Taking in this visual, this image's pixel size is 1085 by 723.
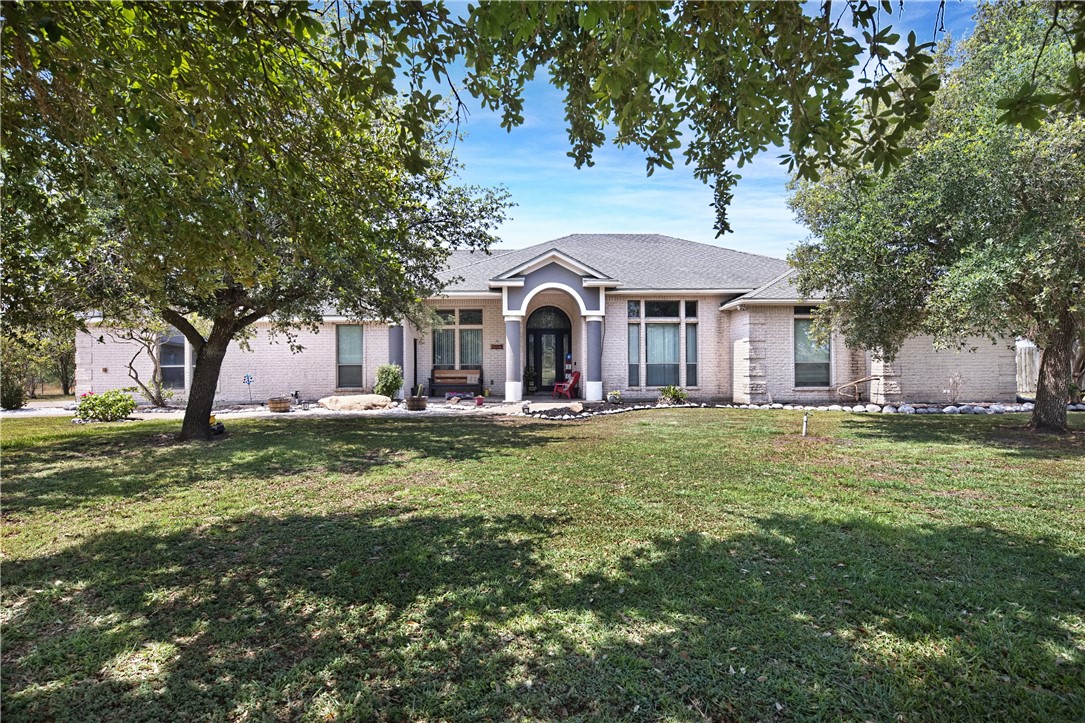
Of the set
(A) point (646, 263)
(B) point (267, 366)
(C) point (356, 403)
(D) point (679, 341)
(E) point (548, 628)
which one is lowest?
(E) point (548, 628)

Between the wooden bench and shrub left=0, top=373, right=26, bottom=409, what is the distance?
45.3 ft

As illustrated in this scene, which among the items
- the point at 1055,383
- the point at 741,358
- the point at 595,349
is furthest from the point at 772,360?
the point at 1055,383

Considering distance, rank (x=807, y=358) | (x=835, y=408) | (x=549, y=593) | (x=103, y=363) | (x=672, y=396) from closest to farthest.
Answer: (x=549, y=593) → (x=835, y=408) → (x=672, y=396) → (x=807, y=358) → (x=103, y=363)

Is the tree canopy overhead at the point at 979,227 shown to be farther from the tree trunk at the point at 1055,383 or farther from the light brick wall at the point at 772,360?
the light brick wall at the point at 772,360

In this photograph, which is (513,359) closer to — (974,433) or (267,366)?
(267,366)

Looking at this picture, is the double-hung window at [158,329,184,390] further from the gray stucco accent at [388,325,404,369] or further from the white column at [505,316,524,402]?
the white column at [505,316,524,402]

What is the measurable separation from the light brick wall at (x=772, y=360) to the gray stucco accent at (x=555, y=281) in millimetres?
4814

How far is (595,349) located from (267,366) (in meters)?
11.7

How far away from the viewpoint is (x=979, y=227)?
9570 millimetres

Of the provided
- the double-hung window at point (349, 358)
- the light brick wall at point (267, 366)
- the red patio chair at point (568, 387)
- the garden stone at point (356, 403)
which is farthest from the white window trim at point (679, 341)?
the double-hung window at point (349, 358)

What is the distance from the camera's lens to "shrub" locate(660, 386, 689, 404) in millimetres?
17297

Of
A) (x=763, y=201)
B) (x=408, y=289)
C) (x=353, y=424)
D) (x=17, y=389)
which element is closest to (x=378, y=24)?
(x=408, y=289)

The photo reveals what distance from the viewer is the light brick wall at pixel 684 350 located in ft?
59.9

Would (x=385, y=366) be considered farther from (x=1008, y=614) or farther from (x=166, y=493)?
(x=1008, y=614)
